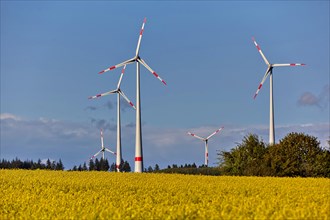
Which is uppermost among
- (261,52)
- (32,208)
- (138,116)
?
(261,52)

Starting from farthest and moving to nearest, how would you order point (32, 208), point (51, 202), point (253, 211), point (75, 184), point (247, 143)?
1. point (247, 143)
2. point (75, 184)
3. point (51, 202)
4. point (32, 208)
5. point (253, 211)

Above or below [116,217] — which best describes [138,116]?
above

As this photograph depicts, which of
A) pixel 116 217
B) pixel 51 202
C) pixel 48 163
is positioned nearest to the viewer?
pixel 116 217

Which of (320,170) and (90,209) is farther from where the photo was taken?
(320,170)

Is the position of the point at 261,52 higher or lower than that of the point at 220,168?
higher

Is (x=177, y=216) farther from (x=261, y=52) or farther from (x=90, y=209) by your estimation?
(x=261, y=52)

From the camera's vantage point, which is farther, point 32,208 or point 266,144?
point 266,144

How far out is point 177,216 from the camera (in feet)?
49.3

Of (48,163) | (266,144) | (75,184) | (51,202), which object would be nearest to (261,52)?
(266,144)

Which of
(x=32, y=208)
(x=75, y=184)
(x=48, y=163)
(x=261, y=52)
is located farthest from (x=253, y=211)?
(x=48, y=163)

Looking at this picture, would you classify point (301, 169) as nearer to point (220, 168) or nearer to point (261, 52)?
point (220, 168)

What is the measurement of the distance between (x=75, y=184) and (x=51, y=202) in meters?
12.1

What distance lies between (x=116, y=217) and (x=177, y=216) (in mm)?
1620

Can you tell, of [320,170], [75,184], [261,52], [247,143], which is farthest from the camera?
[261,52]
